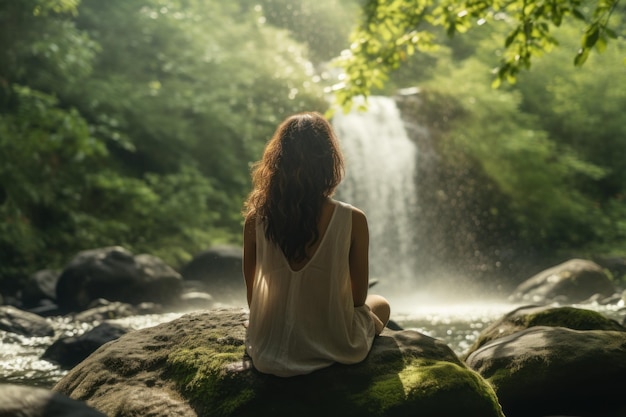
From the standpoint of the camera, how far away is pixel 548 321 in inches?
235

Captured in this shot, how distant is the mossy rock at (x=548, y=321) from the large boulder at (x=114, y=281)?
8.39 meters

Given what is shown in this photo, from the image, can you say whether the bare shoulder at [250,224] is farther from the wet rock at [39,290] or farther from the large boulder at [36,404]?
the wet rock at [39,290]

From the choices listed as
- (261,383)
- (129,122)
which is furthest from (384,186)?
(261,383)

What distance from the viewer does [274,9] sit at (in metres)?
33.2

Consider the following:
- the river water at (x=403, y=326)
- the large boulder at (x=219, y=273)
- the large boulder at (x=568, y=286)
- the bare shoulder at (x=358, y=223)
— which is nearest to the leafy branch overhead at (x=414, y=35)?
the river water at (x=403, y=326)

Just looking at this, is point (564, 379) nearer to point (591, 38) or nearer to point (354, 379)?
point (354, 379)

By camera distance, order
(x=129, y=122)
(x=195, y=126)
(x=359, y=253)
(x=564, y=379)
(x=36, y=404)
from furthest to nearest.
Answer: (x=195, y=126)
(x=129, y=122)
(x=564, y=379)
(x=359, y=253)
(x=36, y=404)

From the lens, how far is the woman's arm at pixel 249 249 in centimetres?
404

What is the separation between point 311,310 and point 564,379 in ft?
6.88

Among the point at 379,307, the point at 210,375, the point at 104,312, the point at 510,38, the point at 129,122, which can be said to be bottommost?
the point at 210,375

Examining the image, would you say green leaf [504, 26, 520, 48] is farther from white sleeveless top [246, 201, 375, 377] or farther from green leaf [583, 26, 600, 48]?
white sleeveless top [246, 201, 375, 377]

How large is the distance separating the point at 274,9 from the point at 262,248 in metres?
30.9

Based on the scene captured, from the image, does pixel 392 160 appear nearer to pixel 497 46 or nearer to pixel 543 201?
pixel 543 201

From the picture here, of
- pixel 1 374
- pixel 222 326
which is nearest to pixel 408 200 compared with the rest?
pixel 1 374
